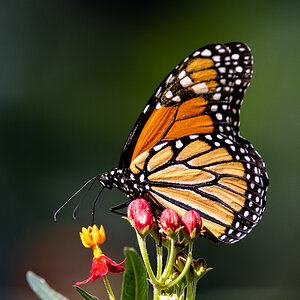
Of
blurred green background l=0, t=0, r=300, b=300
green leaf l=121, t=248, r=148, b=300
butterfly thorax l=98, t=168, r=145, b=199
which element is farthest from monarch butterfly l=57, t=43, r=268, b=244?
blurred green background l=0, t=0, r=300, b=300

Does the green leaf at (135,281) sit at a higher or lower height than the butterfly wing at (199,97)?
lower

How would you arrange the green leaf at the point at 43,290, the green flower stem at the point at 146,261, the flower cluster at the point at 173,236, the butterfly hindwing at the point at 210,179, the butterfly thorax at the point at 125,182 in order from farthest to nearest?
the butterfly hindwing at the point at 210,179, the butterfly thorax at the point at 125,182, the flower cluster at the point at 173,236, the green flower stem at the point at 146,261, the green leaf at the point at 43,290

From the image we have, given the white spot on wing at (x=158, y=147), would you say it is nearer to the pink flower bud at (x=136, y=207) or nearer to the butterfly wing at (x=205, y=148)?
the butterfly wing at (x=205, y=148)

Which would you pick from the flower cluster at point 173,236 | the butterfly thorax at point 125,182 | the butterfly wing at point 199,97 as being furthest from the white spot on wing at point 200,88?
the flower cluster at point 173,236

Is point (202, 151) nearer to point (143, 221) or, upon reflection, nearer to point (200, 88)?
point (200, 88)

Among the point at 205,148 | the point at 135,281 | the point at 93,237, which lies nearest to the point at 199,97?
the point at 205,148

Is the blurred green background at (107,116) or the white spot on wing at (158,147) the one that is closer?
the white spot on wing at (158,147)
